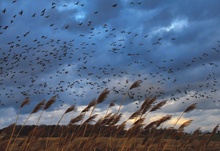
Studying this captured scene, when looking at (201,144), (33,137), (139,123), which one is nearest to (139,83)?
(139,123)

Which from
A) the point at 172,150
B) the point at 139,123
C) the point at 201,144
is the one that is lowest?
the point at 172,150

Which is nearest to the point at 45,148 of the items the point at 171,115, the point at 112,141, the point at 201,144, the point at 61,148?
the point at 61,148

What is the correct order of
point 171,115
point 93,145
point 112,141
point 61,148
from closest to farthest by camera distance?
point 93,145
point 171,115
point 61,148
point 112,141

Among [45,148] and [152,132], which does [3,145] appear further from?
[152,132]

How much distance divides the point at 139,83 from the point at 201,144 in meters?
1.58

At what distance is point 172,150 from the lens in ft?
23.2

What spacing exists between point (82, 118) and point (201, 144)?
2.20 metres

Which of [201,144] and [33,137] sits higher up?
[33,137]

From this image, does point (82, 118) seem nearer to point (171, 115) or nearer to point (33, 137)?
point (33, 137)

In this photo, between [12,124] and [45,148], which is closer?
[12,124]

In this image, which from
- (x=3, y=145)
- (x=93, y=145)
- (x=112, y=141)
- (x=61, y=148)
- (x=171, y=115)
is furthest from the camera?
(x=112, y=141)

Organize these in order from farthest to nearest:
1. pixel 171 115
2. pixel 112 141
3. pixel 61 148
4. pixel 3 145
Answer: pixel 112 141
pixel 61 148
pixel 171 115
pixel 3 145

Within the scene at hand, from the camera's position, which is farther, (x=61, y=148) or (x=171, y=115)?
(x=61, y=148)

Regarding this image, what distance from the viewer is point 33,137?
19.7 feet
